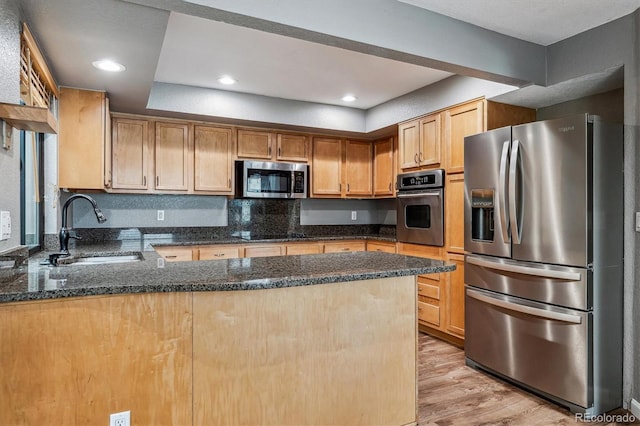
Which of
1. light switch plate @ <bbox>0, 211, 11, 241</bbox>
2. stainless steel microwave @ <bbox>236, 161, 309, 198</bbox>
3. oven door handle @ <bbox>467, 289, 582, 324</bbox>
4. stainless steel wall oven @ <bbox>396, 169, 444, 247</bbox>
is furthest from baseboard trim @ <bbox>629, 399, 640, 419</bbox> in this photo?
light switch plate @ <bbox>0, 211, 11, 241</bbox>

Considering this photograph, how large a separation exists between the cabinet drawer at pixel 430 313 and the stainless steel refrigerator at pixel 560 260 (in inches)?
35.9

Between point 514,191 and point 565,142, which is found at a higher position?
point 565,142

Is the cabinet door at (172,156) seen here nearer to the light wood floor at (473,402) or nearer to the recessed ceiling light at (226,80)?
the recessed ceiling light at (226,80)

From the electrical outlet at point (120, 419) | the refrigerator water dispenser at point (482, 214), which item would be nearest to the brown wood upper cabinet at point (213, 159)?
the refrigerator water dispenser at point (482, 214)

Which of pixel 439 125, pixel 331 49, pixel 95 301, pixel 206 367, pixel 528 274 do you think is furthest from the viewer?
pixel 439 125

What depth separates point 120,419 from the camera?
153cm

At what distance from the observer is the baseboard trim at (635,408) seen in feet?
7.75

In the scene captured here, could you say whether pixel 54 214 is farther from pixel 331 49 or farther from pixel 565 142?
pixel 565 142

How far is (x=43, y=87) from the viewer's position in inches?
104

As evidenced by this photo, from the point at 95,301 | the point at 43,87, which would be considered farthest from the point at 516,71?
the point at 43,87

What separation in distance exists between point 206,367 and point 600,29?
3.10 metres

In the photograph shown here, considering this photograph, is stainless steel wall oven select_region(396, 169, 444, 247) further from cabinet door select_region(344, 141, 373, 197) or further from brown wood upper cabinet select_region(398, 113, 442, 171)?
cabinet door select_region(344, 141, 373, 197)

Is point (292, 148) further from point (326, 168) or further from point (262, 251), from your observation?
point (262, 251)

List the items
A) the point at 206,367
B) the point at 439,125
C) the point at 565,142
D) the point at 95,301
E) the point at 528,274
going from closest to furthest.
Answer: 1. the point at 95,301
2. the point at 206,367
3. the point at 565,142
4. the point at 528,274
5. the point at 439,125
